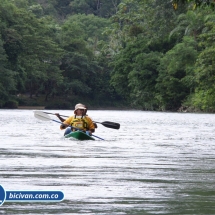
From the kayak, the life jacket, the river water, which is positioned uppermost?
the life jacket

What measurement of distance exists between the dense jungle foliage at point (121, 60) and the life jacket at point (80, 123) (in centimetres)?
4327

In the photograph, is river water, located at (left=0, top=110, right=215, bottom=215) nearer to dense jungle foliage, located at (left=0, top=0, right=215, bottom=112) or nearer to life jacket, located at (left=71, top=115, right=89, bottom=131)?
life jacket, located at (left=71, top=115, right=89, bottom=131)

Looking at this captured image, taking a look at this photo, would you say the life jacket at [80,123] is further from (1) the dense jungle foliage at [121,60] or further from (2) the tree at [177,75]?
(2) the tree at [177,75]

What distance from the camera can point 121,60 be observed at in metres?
92.6

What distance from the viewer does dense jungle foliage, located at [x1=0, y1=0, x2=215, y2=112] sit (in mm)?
78438

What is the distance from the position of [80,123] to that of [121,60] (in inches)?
2682

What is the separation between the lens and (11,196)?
9.97m

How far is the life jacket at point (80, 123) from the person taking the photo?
24.7 meters

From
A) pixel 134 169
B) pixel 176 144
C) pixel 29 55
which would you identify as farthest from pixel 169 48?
pixel 134 169

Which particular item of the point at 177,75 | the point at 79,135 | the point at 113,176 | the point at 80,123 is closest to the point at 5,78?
the point at 177,75

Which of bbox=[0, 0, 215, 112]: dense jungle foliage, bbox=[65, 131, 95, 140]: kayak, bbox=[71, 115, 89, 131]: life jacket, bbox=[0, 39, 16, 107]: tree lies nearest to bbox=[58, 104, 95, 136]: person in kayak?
bbox=[71, 115, 89, 131]: life jacket

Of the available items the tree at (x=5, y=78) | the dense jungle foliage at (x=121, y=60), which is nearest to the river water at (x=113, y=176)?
the dense jungle foliage at (x=121, y=60)

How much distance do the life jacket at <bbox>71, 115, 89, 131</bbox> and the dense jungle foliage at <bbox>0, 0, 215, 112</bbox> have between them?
142ft

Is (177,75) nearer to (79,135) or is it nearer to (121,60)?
(121,60)
